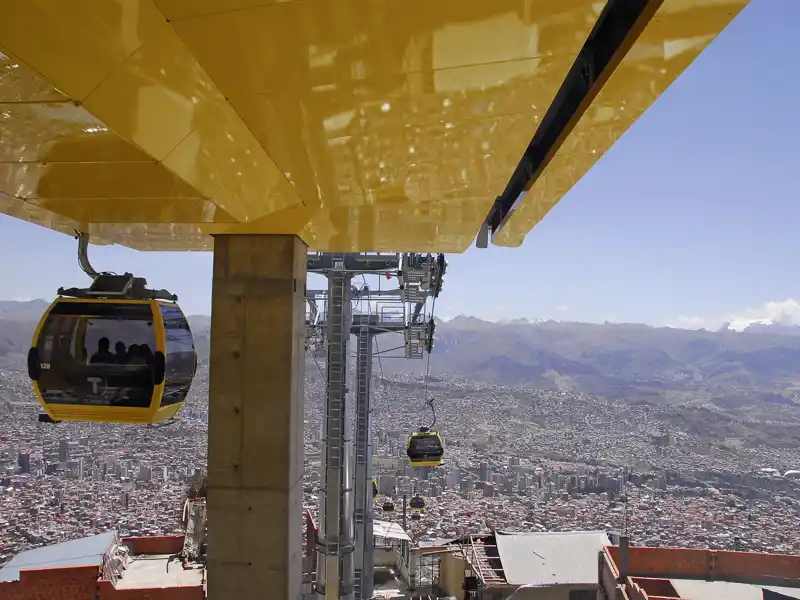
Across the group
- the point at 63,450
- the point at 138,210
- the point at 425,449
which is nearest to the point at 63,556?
the point at 425,449

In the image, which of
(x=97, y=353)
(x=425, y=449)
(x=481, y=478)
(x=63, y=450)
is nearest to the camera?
(x=97, y=353)

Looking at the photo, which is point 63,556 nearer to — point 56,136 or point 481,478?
point 56,136

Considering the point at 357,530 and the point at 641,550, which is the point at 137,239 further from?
the point at 641,550

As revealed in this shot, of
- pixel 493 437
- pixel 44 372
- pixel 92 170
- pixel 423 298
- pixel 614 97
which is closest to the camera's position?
pixel 614 97

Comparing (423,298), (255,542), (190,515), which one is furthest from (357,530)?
(255,542)

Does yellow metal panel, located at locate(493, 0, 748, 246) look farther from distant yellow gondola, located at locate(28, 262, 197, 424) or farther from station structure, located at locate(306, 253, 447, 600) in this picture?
station structure, located at locate(306, 253, 447, 600)
